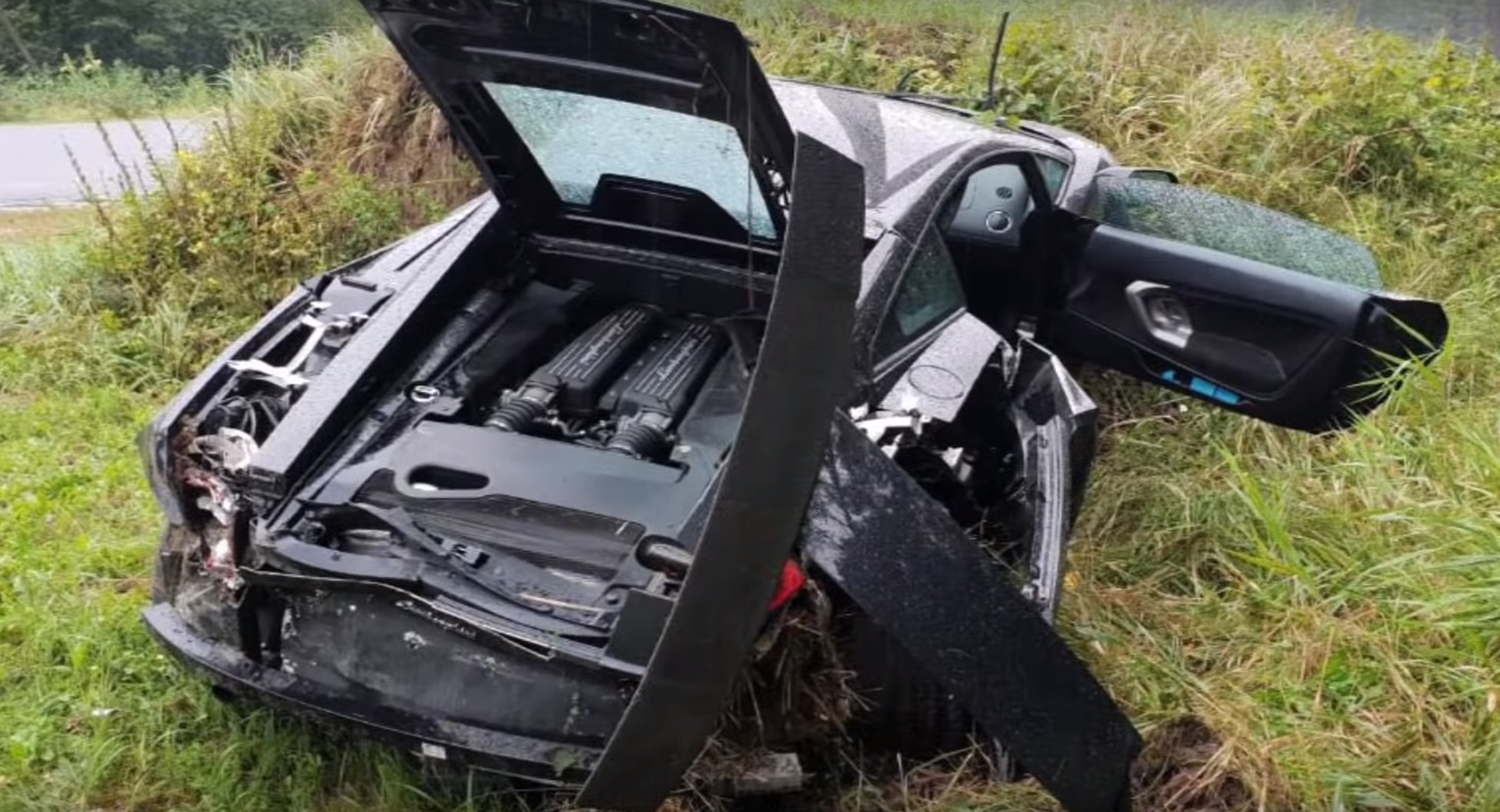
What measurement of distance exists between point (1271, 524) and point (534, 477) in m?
1.91

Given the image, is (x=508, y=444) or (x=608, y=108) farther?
(x=608, y=108)

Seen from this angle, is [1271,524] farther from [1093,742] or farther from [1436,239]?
[1436,239]

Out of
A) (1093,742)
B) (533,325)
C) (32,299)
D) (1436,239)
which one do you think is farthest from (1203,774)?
(32,299)

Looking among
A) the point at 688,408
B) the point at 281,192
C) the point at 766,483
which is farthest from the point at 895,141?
the point at 281,192

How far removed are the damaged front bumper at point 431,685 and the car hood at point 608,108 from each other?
1.11 metres

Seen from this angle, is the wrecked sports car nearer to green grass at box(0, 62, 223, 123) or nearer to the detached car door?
the detached car door

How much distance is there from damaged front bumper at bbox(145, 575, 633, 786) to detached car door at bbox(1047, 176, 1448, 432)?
2.14 meters

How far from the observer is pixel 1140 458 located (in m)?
Answer: 4.62

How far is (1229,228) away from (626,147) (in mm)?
2105

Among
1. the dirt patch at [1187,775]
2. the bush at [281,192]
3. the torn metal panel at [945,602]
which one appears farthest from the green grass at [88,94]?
the torn metal panel at [945,602]

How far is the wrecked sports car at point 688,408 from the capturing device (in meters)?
2.10

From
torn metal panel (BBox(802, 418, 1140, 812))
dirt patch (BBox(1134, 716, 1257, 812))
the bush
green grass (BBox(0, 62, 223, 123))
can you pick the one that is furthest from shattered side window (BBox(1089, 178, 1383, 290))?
green grass (BBox(0, 62, 223, 123))

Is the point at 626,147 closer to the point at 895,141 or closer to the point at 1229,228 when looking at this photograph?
the point at 895,141

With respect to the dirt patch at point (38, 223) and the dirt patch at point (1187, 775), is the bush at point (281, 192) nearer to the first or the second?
the dirt patch at point (38, 223)
